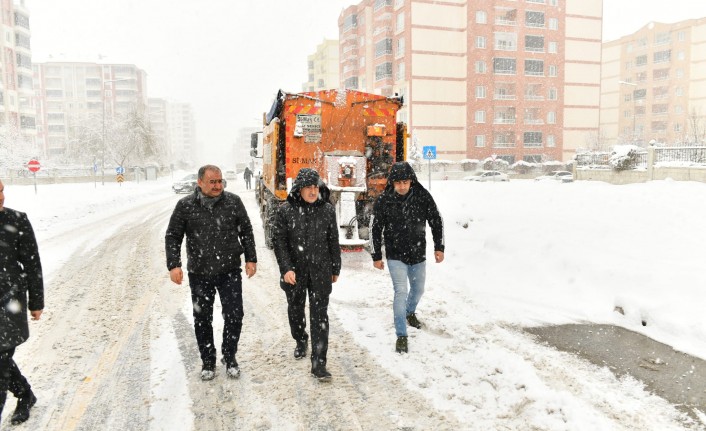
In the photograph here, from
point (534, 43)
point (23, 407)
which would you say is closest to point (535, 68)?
point (534, 43)

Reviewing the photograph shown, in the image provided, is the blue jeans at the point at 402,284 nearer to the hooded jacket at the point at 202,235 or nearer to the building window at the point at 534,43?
the hooded jacket at the point at 202,235

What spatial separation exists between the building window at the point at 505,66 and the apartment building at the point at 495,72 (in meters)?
0.11

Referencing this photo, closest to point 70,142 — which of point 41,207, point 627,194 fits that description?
point 41,207

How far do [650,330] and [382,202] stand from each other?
3355 mm

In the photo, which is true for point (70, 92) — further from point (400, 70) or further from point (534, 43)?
point (534, 43)

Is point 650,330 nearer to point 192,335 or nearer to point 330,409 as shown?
point 330,409

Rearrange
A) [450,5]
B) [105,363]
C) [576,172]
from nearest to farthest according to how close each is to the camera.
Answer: [105,363] < [576,172] < [450,5]

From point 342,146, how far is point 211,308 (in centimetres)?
672

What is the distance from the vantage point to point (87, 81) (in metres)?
116

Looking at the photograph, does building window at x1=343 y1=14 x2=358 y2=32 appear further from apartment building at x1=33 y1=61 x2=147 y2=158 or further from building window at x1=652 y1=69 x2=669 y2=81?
apartment building at x1=33 y1=61 x2=147 y2=158

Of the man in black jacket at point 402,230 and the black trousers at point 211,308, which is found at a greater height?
the man in black jacket at point 402,230

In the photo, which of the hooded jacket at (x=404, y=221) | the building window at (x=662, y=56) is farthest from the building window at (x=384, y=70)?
the hooded jacket at (x=404, y=221)

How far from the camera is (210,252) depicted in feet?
14.4

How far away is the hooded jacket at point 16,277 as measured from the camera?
3.43 metres
